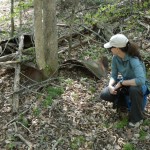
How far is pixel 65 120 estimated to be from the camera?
518 centimetres

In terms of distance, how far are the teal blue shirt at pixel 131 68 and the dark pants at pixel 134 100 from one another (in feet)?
0.60

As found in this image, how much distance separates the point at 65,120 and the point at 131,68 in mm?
1555

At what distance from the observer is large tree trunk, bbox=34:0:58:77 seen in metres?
5.68

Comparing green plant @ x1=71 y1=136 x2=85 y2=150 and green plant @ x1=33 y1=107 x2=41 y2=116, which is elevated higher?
green plant @ x1=33 y1=107 x2=41 y2=116

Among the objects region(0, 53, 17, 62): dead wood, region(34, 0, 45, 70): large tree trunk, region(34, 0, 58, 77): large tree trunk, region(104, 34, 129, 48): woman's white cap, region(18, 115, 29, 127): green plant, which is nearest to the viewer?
region(104, 34, 129, 48): woman's white cap

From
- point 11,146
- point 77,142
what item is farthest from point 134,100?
point 11,146

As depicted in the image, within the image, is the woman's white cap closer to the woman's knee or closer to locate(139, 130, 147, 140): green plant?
the woman's knee

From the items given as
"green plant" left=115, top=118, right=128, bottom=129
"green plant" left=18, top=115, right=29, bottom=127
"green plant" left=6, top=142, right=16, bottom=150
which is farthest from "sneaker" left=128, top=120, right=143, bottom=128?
"green plant" left=6, top=142, right=16, bottom=150

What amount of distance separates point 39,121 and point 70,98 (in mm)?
898

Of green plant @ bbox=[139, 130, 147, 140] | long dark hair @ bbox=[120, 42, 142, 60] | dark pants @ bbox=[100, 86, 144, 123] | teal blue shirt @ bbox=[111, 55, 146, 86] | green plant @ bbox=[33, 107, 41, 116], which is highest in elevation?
long dark hair @ bbox=[120, 42, 142, 60]

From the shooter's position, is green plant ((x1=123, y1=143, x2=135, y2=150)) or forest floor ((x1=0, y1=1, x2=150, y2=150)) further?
forest floor ((x1=0, y1=1, x2=150, y2=150))

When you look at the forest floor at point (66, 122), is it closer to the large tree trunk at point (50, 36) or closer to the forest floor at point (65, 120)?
the forest floor at point (65, 120)

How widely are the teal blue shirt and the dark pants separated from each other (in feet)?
0.60

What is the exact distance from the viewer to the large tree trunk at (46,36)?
5.68 meters
